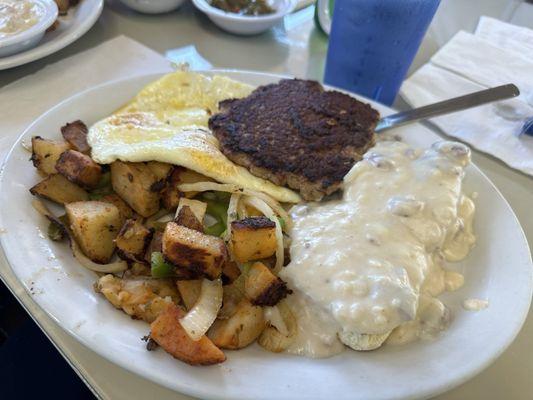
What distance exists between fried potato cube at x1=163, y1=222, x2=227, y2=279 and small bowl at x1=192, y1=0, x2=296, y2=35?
131 cm

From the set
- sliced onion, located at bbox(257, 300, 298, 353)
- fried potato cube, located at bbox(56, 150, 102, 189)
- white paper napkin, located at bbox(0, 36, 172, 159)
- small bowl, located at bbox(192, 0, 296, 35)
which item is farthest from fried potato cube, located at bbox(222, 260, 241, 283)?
small bowl, located at bbox(192, 0, 296, 35)

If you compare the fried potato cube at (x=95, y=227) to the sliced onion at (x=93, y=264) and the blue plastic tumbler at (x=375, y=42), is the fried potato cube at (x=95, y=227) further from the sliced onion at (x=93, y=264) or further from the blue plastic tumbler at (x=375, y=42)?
the blue plastic tumbler at (x=375, y=42)

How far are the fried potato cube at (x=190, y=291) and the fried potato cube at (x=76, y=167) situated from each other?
390 mm

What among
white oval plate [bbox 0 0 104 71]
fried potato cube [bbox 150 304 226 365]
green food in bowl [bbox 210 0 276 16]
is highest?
green food in bowl [bbox 210 0 276 16]

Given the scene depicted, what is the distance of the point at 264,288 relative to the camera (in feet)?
3.14

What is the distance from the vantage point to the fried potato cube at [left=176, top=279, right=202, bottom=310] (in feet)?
3.16

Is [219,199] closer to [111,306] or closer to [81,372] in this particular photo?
[111,306]

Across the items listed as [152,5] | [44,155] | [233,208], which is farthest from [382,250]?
[152,5]

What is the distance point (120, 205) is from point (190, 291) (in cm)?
35

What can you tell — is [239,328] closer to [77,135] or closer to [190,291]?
[190,291]

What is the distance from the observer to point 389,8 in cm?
151

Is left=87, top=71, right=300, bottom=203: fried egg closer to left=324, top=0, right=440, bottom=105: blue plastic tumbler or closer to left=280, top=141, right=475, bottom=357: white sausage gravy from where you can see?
left=280, top=141, right=475, bottom=357: white sausage gravy

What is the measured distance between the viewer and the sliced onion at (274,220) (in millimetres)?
1074

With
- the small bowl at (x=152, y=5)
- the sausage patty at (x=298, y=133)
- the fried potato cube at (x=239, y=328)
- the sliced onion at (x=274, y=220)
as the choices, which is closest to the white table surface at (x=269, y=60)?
the small bowl at (x=152, y=5)
